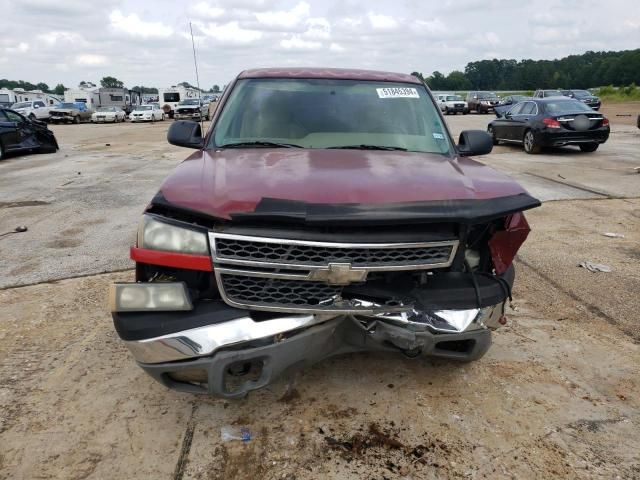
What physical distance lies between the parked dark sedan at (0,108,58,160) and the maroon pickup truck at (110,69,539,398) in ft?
46.7

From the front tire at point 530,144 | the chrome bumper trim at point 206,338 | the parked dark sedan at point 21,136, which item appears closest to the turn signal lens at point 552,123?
the front tire at point 530,144

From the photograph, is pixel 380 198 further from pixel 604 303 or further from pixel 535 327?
pixel 604 303

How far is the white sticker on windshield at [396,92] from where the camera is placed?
13.2 feet

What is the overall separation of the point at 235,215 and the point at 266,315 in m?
0.47

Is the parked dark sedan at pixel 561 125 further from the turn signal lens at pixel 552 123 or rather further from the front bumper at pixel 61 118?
the front bumper at pixel 61 118

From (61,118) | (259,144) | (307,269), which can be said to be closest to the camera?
(307,269)

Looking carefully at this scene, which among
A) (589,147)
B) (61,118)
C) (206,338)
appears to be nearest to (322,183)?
(206,338)

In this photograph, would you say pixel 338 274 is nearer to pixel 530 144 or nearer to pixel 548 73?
pixel 530 144

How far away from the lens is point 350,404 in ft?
9.43

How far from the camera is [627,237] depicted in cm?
624

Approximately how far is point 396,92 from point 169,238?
241 centimetres

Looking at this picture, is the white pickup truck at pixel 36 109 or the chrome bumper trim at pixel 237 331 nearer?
the chrome bumper trim at pixel 237 331

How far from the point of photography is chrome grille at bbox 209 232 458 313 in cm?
228

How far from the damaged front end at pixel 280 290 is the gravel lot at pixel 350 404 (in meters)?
0.41
